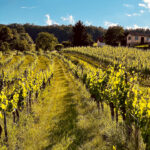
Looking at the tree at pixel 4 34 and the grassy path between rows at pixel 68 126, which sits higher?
the tree at pixel 4 34

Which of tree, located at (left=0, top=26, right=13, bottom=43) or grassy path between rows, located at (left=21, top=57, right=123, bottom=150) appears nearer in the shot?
grassy path between rows, located at (left=21, top=57, right=123, bottom=150)

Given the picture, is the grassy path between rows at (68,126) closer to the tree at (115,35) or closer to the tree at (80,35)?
the tree at (115,35)

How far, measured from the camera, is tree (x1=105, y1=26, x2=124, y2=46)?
60.7 m

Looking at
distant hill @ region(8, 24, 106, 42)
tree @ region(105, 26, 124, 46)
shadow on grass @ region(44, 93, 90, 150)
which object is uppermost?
distant hill @ region(8, 24, 106, 42)

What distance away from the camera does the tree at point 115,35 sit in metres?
60.7

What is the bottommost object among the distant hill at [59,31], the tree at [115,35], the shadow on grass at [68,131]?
the shadow on grass at [68,131]

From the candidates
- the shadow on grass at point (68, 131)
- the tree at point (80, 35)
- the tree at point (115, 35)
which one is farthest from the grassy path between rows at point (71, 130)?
the tree at point (80, 35)

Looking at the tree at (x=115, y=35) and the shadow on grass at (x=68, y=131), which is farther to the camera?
the tree at (x=115, y=35)

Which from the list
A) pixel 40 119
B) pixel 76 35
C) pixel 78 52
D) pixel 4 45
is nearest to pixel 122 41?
pixel 76 35

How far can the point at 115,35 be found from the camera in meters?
61.0

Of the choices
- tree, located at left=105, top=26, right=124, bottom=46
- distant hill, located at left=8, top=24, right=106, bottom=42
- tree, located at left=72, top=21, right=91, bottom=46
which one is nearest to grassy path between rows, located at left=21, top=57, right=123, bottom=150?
tree, located at left=105, top=26, right=124, bottom=46

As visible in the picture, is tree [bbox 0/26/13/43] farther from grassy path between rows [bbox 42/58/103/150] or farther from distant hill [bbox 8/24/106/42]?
distant hill [bbox 8/24/106/42]

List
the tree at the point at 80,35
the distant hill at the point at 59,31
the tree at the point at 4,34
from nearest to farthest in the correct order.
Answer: the tree at the point at 4,34 < the tree at the point at 80,35 < the distant hill at the point at 59,31

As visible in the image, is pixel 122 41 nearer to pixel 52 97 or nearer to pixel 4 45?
pixel 4 45
